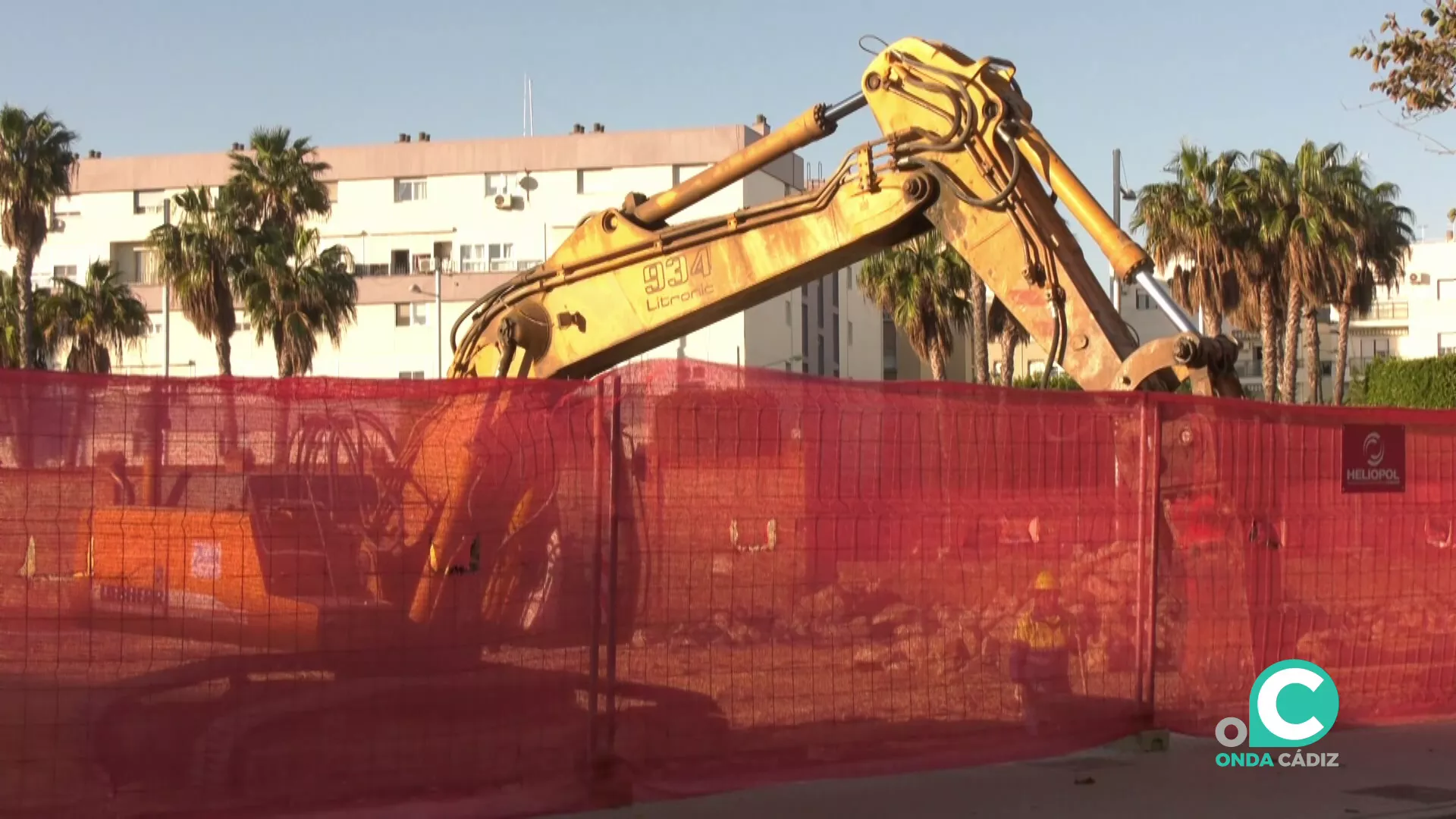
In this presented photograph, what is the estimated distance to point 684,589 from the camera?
7.72m

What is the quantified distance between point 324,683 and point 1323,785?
5.34 meters

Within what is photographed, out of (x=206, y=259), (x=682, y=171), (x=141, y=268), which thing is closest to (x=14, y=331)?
(x=206, y=259)

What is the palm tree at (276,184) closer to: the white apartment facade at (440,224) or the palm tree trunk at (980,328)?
the white apartment facade at (440,224)

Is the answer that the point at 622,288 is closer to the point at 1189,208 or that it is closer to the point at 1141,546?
the point at 1141,546

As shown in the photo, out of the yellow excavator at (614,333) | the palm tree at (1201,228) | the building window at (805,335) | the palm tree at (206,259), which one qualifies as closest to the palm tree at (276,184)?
the palm tree at (206,259)

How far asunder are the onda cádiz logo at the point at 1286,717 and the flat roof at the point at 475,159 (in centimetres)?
3626

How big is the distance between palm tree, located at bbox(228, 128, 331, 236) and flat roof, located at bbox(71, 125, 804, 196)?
6901 mm

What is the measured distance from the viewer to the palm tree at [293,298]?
40.4 metres

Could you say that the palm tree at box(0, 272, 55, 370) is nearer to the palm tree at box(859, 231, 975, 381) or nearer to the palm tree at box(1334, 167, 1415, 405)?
the palm tree at box(859, 231, 975, 381)

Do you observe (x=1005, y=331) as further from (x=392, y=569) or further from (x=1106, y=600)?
(x=392, y=569)

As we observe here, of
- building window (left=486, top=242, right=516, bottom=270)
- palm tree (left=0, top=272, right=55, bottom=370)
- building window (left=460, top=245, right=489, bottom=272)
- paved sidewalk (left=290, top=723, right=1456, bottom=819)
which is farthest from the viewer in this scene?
building window (left=460, top=245, right=489, bottom=272)

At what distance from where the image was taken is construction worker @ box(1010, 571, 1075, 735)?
8.69 metres

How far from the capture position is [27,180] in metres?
40.1

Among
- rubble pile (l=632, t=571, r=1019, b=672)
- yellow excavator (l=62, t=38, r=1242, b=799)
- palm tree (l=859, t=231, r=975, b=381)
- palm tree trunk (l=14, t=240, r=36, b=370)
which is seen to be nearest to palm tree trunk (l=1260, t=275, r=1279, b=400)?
palm tree (l=859, t=231, r=975, b=381)
